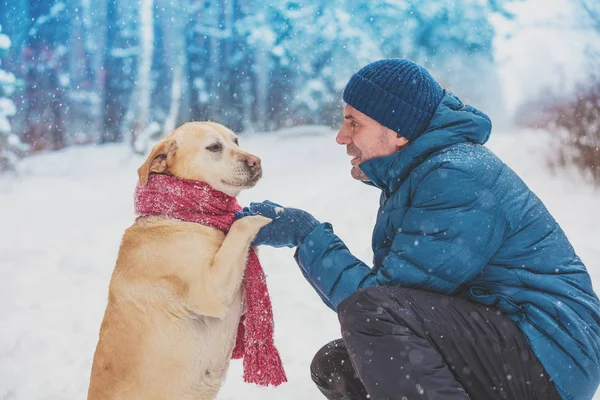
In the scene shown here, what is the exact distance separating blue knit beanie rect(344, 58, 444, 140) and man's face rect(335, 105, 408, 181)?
0.04 metres

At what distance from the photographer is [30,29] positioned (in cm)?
550

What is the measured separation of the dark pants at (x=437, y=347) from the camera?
151cm

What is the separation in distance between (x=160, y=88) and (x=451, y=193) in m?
4.63

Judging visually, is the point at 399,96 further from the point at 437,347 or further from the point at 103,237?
the point at 103,237

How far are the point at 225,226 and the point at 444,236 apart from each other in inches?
36.3

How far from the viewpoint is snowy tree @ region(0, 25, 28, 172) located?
5.59m

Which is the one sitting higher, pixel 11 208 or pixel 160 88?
pixel 160 88

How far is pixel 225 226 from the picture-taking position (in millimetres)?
2158

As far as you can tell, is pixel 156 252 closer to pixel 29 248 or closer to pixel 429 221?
pixel 429 221

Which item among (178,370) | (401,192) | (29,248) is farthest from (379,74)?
(29,248)

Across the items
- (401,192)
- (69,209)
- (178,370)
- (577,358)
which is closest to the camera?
(577,358)

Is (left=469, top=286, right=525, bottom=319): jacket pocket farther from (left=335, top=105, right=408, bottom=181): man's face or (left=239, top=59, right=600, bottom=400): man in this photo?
(left=335, top=105, right=408, bottom=181): man's face

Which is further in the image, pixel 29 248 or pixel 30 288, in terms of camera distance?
pixel 29 248

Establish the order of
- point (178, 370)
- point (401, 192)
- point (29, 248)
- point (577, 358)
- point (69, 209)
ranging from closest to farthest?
point (577, 358)
point (401, 192)
point (178, 370)
point (29, 248)
point (69, 209)
